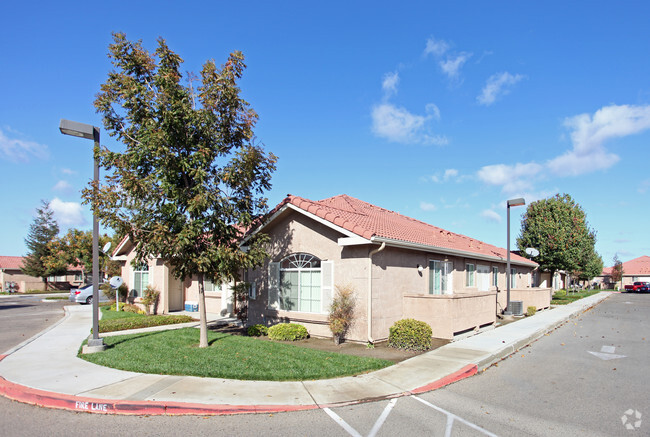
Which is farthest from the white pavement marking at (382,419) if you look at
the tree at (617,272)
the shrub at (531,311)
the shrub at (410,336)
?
the tree at (617,272)

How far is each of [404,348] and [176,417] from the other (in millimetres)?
6501

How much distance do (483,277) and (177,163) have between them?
Answer: 15.7m

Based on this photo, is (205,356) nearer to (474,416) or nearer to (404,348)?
(404,348)

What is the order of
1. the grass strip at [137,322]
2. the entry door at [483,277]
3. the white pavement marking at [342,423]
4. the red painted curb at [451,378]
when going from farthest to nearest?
the entry door at [483,277]
the grass strip at [137,322]
the red painted curb at [451,378]
the white pavement marking at [342,423]

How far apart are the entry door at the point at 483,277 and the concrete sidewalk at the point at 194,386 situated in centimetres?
902

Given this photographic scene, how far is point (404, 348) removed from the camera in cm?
1048

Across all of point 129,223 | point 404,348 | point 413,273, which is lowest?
point 404,348

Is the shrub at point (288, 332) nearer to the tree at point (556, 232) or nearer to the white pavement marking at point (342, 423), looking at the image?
the white pavement marking at point (342, 423)

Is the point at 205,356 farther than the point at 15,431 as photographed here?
Yes

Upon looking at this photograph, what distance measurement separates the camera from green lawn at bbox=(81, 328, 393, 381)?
7672 millimetres


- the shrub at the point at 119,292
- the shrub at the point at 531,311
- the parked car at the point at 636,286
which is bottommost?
the parked car at the point at 636,286

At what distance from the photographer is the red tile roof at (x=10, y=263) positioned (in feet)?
169

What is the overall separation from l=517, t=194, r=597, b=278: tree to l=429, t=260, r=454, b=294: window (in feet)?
68.4

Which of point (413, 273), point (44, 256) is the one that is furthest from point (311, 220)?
point (44, 256)
